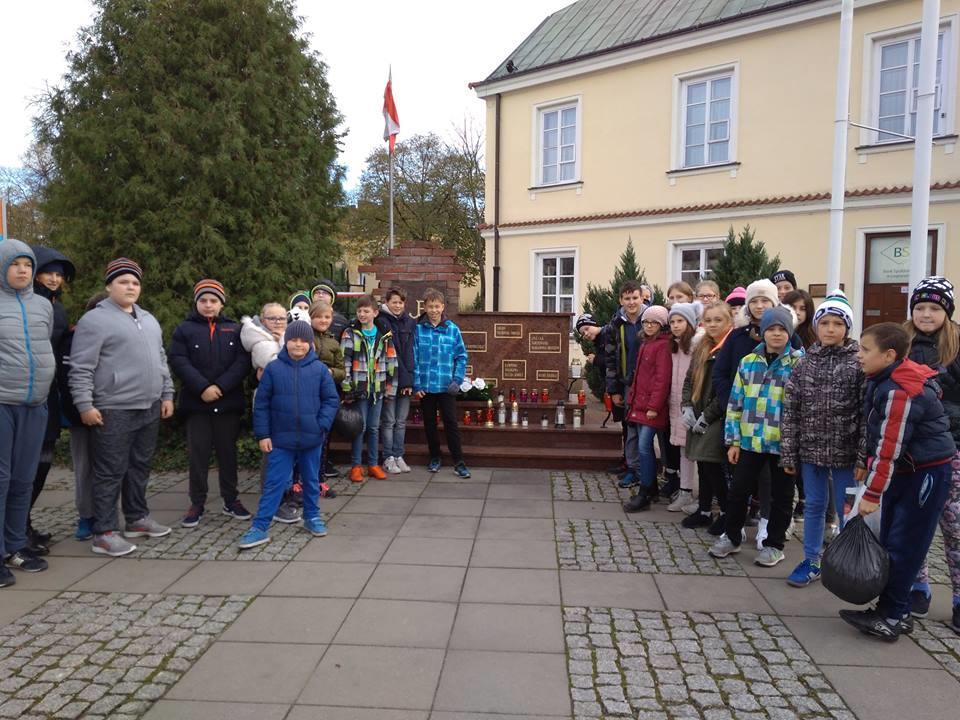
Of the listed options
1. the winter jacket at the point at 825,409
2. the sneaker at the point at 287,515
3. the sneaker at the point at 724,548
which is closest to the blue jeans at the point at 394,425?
the sneaker at the point at 287,515

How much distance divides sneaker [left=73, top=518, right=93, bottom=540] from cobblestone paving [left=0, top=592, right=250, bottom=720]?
1142 mm

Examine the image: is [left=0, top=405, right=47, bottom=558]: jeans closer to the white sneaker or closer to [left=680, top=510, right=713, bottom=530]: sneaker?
[left=680, top=510, right=713, bottom=530]: sneaker

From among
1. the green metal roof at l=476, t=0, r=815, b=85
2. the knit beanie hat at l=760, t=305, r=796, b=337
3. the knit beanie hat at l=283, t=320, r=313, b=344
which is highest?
the green metal roof at l=476, t=0, r=815, b=85

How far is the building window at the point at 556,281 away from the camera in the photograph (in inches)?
674

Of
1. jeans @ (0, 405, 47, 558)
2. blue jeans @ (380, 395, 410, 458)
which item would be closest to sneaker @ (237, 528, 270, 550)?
jeans @ (0, 405, 47, 558)

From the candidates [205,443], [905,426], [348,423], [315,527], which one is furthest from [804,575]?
[205,443]

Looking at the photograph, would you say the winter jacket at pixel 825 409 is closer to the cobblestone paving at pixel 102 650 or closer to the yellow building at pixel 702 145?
the cobblestone paving at pixel 102 650

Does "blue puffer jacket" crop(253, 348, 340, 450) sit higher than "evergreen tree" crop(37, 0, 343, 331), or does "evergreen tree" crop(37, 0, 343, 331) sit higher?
"evergreen tree" crop(37, 0, 343, 331)

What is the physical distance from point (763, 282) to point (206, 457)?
176 inches

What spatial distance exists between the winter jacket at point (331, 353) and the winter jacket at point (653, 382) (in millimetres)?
2679

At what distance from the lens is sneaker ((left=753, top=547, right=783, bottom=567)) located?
4.92 m

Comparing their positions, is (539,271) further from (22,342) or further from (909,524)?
(909,524)

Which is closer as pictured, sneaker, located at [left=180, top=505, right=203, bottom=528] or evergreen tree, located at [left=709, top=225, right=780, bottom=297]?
sneaker, located at [left=180, top=505, right=203, bottom=528]

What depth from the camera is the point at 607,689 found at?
130 inches
